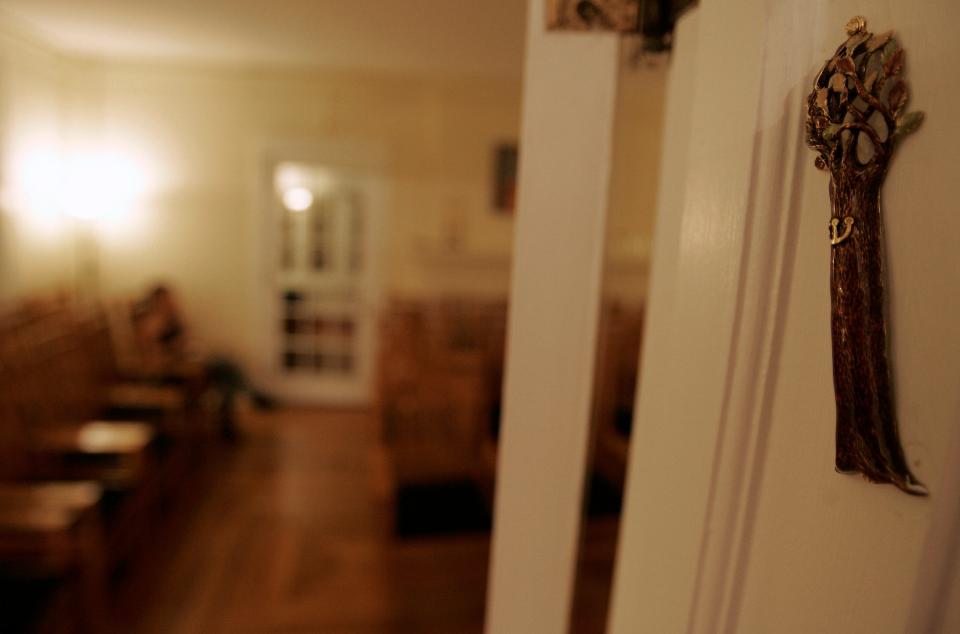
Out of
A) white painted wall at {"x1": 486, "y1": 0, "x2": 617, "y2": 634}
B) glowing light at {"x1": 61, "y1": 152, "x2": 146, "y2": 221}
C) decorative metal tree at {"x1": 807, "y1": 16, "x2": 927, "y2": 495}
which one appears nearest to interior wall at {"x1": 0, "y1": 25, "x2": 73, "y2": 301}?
glowing light at {"x1": 61, "y1": 152, "x2": 146, "y2": 221}

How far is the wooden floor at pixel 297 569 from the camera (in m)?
2.18

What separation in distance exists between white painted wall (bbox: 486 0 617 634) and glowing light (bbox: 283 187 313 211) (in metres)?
4.48

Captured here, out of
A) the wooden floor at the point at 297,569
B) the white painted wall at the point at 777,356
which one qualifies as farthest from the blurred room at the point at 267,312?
the white painted wall at the point at 777,356

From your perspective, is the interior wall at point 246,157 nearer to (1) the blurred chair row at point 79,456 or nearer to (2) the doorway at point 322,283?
(2) the doorway at point 322,283

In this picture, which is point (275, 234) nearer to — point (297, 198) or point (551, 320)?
point (297, 198)

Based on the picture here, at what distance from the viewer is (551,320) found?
62cm

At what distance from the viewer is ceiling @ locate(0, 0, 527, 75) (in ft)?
10.3

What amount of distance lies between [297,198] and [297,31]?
148 cm

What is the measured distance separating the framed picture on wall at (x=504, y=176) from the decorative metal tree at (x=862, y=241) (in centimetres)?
452

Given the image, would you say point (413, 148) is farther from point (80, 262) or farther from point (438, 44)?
point (80, 262)

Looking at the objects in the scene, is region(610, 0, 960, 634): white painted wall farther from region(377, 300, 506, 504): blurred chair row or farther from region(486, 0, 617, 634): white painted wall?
region(377, 300, 506, 504): blurred chair row

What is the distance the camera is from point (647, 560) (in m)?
0.58

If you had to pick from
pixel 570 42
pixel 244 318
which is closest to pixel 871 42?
pixel 570 42

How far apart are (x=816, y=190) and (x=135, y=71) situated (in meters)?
5.35
